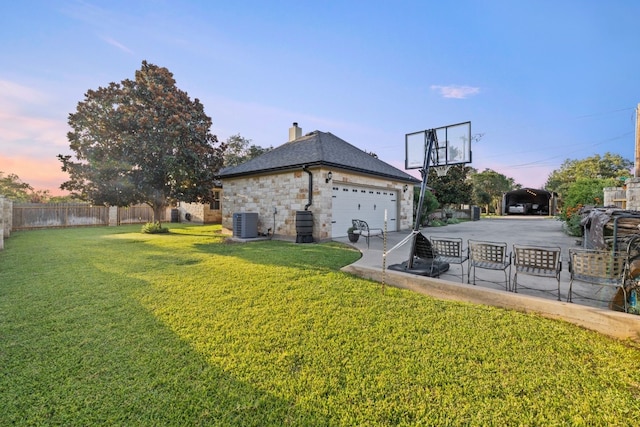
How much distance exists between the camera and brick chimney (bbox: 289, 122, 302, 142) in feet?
51.2

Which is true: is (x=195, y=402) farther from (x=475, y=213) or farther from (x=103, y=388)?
(x=475, y=213)

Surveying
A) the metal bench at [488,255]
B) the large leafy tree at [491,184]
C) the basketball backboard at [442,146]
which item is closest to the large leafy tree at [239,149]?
the basketball backboard at [442,146]

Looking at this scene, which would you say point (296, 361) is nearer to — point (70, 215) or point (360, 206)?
point (360, 206)

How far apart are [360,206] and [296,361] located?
10041 mm

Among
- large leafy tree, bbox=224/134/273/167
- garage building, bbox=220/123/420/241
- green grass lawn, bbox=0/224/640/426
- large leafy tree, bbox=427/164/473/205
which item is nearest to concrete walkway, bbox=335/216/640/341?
green grass lawn, bbox=0/224/640/426

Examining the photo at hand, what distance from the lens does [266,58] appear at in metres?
10.1

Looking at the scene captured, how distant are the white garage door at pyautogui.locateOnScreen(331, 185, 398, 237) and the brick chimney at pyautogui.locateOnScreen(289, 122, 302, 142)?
230 inches

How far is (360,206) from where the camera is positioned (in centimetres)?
1225

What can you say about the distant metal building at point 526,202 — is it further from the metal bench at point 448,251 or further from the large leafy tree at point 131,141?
the large leafy tree at point 131,141

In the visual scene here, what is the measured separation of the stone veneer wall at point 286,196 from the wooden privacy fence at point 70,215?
12.2 metres

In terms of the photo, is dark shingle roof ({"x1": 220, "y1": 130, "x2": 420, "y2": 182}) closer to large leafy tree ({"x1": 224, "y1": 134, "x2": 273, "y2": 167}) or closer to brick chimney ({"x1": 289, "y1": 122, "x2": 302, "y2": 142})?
brick chimney ({"x1": 289, "y1": 122, "x2": 302, "y2": 142})

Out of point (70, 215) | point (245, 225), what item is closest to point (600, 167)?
point (245, 225)

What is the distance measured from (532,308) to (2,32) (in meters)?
13.5

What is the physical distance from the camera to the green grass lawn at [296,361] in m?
1.98
